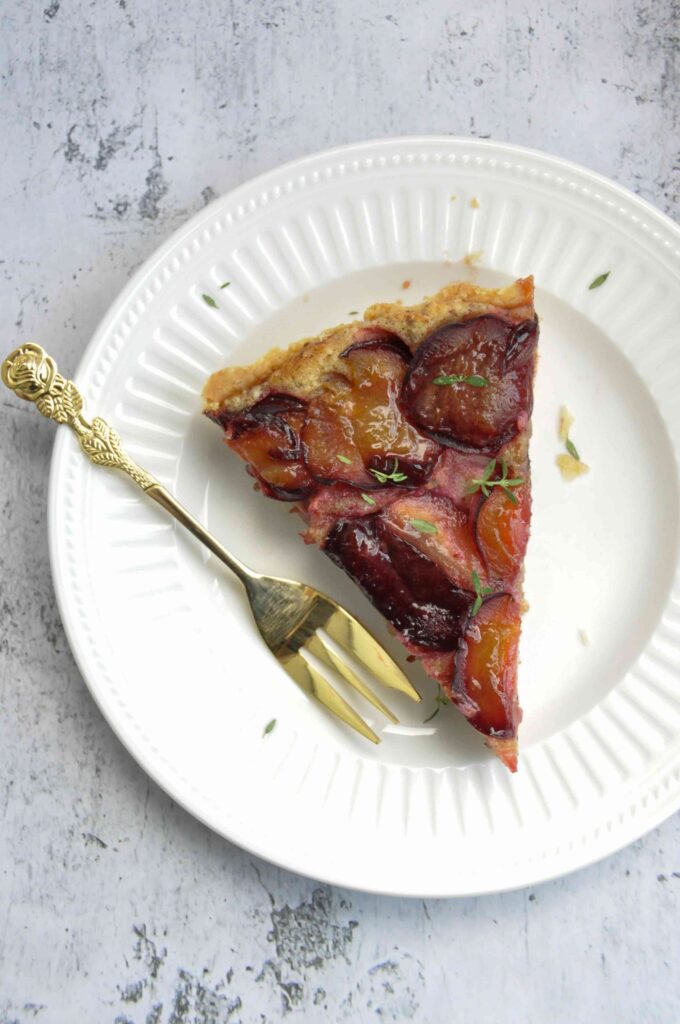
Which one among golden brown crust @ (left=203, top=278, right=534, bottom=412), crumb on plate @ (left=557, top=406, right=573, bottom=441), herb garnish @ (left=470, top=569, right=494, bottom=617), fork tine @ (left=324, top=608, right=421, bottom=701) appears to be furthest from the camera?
crumb on plate @ (left=557, top=406, right=573, bottom=441)

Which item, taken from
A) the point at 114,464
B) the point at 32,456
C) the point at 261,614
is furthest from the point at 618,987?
the point at 32,456

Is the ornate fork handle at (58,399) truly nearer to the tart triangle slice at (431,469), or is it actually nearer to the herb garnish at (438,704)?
the tart triangle slice at (431,469)

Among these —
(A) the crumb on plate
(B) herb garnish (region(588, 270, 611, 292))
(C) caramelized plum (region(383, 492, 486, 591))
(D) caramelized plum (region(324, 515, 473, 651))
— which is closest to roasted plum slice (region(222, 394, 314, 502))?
(D) caramelized plum (region(324, 515, 473, 651))

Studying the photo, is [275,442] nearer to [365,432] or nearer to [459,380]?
[365,432]

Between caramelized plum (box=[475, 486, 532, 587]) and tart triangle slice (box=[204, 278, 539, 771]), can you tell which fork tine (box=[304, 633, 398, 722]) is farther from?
caramelized plum (box=[475, 486, 532, 587])

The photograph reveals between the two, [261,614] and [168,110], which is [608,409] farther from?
[168,110]

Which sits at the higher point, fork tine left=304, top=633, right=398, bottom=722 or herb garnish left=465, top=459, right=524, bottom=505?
herb garnish left=465, top=459, right=524, bottom=505

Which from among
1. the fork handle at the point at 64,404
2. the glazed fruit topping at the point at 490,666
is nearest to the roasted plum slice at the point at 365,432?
the glazed fruit topping at the point at 490,666
